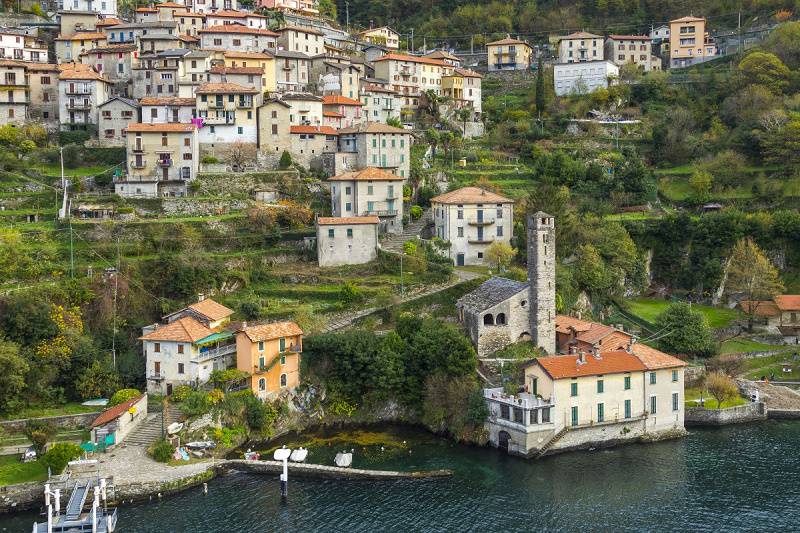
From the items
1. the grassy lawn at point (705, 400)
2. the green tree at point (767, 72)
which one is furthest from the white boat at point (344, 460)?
the green tree at point (767, 72)

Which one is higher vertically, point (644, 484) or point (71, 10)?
point (71, 10)

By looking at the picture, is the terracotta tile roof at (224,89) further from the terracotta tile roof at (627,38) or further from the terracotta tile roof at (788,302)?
the terracotta tile roof at (627,38)

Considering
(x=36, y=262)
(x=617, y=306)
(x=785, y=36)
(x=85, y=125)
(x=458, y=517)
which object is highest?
(x=785, y=36)

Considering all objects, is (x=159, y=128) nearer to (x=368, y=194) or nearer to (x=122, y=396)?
(x=368, y=194)

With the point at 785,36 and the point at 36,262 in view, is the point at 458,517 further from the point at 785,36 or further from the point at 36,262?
the point at 785,36

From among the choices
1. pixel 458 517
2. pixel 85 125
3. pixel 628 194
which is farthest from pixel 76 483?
pixel 628 194

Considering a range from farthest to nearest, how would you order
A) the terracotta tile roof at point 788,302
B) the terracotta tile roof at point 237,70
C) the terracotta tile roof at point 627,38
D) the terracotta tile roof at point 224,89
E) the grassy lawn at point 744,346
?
the terracotta tile roof at point 627,38, the terracotta tile roof at point 237,70, the terracotta tile roof at point 224,89, the terracotta tile roof at point 788,302, the grassy lawn at point 744,346

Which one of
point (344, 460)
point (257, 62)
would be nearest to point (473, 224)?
point (344, 460)
